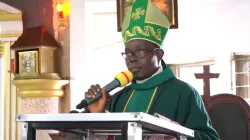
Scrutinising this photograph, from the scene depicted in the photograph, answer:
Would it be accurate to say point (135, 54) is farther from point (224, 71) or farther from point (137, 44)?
point (224, 71)

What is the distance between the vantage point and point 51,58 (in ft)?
15.8

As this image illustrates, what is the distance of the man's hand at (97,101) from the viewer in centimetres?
159

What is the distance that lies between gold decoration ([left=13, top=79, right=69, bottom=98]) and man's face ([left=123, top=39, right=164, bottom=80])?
2689 mm

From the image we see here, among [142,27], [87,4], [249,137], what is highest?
[87,4]

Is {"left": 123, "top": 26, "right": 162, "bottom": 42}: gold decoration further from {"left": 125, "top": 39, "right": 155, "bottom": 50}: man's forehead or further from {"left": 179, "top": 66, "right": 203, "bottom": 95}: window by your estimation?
{"left": 179, "top": 66, "right": 203, "bottom": 95}: window

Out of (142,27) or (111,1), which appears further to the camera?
(111,1)

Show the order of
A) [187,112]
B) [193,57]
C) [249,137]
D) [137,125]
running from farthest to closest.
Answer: [193,57]
[249,137]
[187,112]
[137,125]

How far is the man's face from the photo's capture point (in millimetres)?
1940

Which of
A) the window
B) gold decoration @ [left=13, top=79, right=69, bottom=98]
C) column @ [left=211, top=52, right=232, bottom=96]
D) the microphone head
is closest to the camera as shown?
the microphone head

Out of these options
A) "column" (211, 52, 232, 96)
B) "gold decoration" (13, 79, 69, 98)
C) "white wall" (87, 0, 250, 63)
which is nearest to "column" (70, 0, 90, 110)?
"gold decoration" (13, 79, 69, 98)

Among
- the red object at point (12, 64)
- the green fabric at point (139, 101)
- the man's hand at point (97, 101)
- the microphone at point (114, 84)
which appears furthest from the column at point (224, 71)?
the man's hand at point (97, 101)

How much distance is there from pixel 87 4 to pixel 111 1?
0.24 m

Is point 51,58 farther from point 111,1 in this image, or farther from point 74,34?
point 111,1

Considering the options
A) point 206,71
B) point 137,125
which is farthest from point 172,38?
point 137,125
